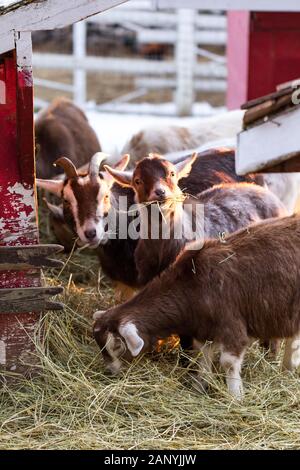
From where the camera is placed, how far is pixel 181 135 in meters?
10.9

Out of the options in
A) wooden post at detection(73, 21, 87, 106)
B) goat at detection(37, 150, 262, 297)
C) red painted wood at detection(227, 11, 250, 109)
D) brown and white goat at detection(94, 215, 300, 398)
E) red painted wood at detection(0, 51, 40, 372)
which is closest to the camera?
red painted wood at detection(0, 51, 40, 372)

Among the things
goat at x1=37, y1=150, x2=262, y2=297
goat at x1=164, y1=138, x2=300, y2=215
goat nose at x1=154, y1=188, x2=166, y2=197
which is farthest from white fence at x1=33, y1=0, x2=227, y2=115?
goat nose at x1=154, y1=188, x2=166, y2=197

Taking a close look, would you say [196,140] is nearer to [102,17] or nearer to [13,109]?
[13,109]

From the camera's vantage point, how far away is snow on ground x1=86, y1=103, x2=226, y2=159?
562 inches

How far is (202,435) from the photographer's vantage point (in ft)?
19.2

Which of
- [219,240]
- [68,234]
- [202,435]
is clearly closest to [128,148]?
[68,234]

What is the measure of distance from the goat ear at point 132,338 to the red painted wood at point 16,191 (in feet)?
1.94

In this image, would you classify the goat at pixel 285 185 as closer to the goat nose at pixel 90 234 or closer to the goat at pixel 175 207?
the goat at pixel 175 207

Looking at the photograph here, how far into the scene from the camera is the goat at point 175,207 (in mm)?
6809

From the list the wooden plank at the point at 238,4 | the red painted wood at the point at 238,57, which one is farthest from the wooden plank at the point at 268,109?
the red painted wood at the point at 238,57

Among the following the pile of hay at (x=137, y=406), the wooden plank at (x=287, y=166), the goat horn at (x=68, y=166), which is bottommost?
the pile of hay at (x=137, y=406)

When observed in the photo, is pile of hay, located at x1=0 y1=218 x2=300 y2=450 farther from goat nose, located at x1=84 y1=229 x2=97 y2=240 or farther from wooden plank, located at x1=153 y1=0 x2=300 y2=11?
wooden plank, located at x1=153 y1=0 x2=300 y2=11

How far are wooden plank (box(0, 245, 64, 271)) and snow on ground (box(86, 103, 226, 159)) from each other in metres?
7.07

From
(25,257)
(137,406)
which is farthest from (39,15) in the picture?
(137,406)
